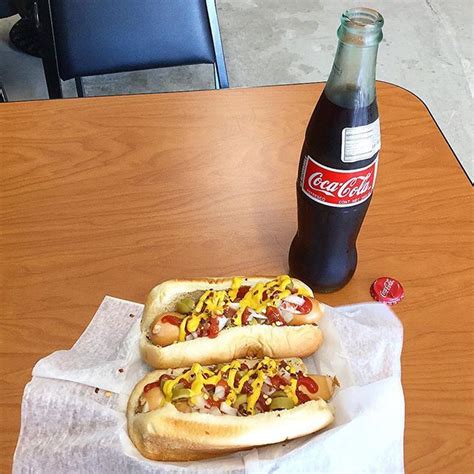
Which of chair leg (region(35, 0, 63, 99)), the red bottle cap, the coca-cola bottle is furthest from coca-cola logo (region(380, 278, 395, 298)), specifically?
chair leg (region(35, 0, 63, 99))

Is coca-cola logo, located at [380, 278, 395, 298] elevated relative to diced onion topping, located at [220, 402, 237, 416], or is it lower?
lower

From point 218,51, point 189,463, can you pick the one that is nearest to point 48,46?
point 218,51

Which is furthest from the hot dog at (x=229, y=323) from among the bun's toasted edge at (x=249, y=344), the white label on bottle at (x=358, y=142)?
the white label on bottle at (x=358, y=142)

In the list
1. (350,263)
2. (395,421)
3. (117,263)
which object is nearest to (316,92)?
(350,263)

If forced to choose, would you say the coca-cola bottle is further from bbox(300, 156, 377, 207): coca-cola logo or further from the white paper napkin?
the white paper napkin

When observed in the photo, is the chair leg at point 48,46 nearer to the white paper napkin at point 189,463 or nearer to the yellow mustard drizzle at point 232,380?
the white paper napkin at point 189,463
